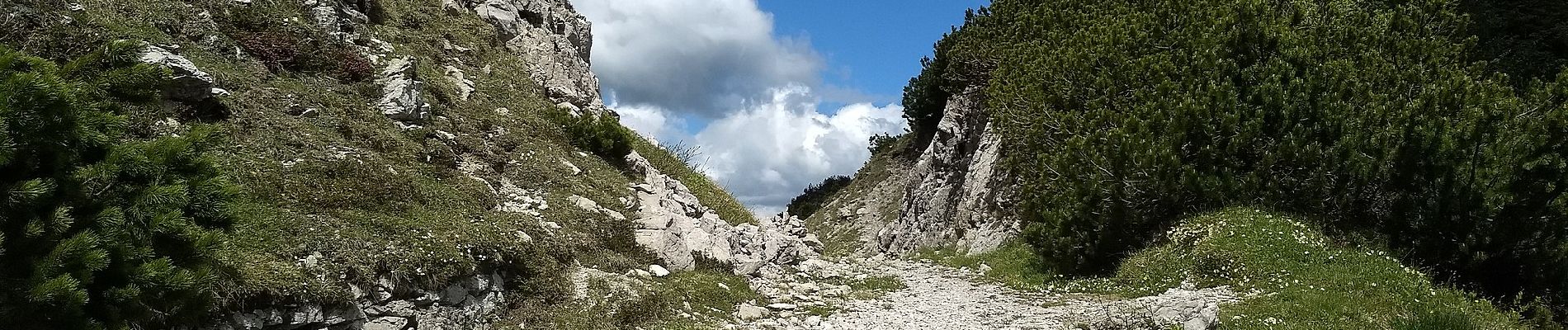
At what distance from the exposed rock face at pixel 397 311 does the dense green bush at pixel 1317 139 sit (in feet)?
34.7

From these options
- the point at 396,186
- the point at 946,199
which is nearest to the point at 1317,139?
the point at 946,199

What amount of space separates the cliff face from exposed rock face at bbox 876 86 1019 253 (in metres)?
0.03

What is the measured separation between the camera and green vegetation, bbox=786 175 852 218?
46.7m

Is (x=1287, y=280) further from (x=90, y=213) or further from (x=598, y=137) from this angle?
(x=90, y=213)

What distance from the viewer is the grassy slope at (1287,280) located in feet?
33.0

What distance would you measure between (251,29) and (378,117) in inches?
125

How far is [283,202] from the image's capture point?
9875 millimetres

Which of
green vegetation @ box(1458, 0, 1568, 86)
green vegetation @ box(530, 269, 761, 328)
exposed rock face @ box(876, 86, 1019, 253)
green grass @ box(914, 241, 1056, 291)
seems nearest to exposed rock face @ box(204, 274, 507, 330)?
green vegetation @ box(530, 269, 761, 328)

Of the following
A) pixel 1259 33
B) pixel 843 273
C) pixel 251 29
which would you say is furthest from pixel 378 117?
pixel 1259 33

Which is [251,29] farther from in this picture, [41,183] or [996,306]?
[996,306]

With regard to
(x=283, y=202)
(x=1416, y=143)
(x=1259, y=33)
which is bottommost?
→ (x=283, y=202)

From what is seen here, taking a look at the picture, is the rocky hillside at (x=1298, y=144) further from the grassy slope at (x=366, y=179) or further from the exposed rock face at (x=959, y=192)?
the grassy slope at (x=366, y=179)

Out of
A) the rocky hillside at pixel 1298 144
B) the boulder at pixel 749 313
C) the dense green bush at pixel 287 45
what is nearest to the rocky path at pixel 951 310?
the boulder at pixel 749 313

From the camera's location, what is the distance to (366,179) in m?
11.3
